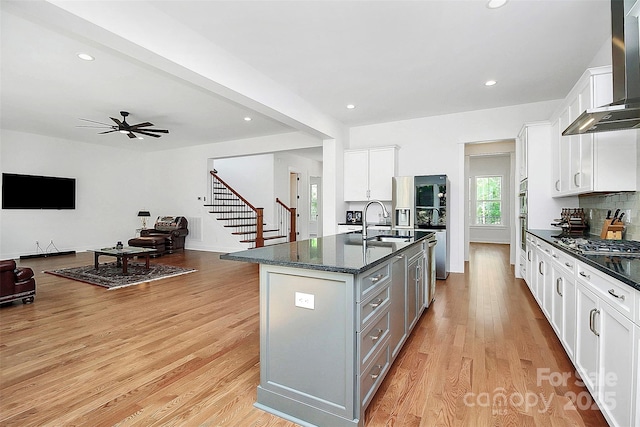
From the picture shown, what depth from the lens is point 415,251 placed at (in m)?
2.89

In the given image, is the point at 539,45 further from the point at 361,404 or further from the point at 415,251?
the point at 361,404

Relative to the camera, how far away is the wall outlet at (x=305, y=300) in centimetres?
172

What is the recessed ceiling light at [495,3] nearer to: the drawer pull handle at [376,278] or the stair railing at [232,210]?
the drawer pull handle at [376,278]

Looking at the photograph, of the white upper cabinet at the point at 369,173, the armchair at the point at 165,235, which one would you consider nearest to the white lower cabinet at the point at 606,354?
the white upper cabinet at the point at 369,173

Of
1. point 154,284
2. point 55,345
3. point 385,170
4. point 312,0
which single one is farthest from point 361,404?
point 385,170

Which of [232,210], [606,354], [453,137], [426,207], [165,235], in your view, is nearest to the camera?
[606,354]

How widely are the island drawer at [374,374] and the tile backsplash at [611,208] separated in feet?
7.86

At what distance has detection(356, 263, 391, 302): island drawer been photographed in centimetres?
166

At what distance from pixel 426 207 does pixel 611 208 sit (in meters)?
2.37

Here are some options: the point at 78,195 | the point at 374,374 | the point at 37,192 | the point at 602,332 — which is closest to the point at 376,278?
the point at 374,374

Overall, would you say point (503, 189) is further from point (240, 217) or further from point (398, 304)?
point (398, 304)

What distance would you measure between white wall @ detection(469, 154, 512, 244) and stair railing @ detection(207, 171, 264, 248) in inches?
279

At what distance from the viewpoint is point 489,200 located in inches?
398

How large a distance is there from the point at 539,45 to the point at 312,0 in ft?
8.03
